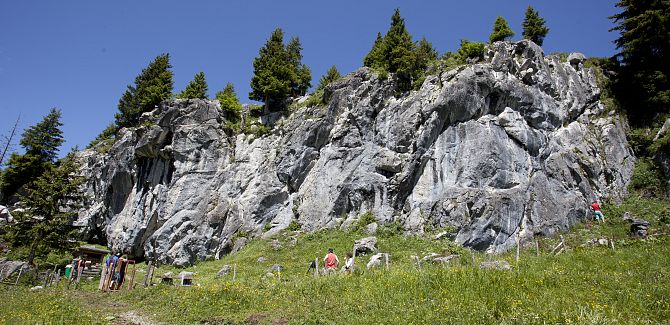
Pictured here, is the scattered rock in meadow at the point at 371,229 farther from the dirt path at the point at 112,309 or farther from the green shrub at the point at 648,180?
the green shrub at the point at 648,180

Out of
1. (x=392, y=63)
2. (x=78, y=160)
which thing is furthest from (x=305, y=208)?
(x=78, y=160)

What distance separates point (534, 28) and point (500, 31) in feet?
27.9

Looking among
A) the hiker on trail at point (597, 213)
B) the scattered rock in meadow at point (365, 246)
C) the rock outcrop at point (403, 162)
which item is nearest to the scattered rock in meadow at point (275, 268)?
the scattered rock in meadow at point (365, 246)

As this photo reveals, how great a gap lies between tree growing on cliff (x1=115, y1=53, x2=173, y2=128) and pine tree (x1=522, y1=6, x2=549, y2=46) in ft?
141

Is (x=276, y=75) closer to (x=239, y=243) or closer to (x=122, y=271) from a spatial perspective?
(x=239, y=243)

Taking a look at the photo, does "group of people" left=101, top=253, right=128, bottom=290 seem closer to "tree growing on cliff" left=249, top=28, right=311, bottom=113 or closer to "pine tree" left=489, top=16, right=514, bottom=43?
"tree growing on cliff" left=249, top=28, right=311, bottom=113

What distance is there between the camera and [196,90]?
43.3 m

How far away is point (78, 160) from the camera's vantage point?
52969 millimetres

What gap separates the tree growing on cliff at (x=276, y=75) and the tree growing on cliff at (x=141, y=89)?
14.5 m

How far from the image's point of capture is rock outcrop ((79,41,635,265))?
26984 mm

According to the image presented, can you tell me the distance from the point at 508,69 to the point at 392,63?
9900 millimetres

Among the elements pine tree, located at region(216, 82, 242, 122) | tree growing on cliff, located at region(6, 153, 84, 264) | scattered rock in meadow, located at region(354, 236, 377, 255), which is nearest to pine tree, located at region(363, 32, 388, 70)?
pine tree, located at region(216, 82, 242, 122)

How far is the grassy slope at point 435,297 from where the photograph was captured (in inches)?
406

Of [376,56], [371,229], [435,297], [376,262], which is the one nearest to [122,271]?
[376,262]
